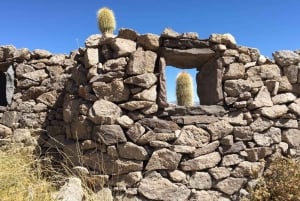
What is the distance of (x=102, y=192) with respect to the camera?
473cm

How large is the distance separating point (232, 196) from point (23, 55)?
13.5 feet

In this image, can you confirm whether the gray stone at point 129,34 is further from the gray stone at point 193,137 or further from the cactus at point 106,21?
the cactus at point 106,21

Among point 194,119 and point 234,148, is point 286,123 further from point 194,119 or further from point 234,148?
point 194,119

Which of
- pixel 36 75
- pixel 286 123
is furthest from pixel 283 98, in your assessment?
pixel 36 75

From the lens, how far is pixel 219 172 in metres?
4.90

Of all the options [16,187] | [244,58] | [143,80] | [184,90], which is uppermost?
[244,58]

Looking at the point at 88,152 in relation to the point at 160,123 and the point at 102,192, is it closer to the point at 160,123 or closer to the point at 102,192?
the point at 102,192

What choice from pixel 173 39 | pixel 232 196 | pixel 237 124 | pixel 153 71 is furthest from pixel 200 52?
pixel 232 196

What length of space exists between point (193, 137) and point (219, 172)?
0.61 m

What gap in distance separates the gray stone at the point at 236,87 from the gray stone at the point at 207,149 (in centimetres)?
77

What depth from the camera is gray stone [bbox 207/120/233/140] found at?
491 cm

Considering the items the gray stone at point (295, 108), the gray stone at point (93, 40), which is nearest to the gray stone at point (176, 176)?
the gray stone at point (295, 108)

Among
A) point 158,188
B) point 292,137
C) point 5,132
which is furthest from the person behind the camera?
point 5,132

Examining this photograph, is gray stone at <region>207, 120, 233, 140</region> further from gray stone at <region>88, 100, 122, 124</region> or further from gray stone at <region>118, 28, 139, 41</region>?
gray stone at <region>118, 28, 139, 41</region>
